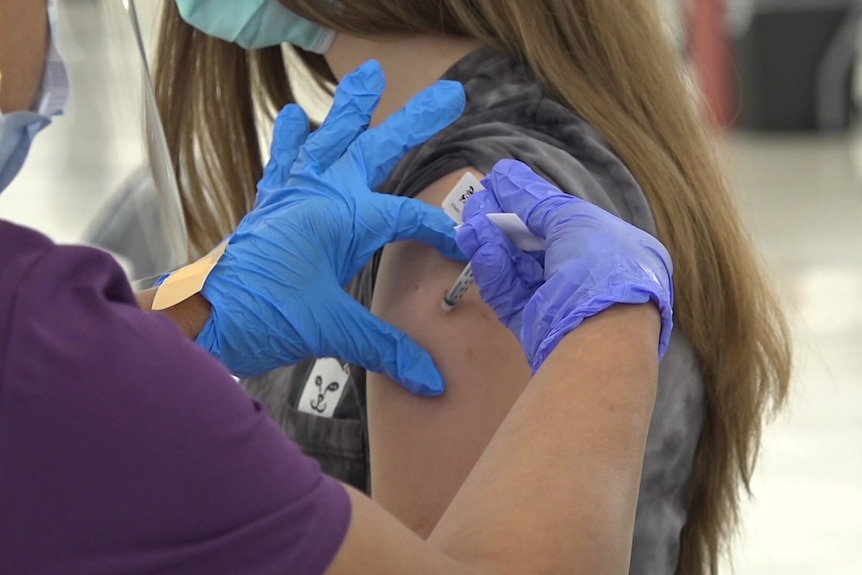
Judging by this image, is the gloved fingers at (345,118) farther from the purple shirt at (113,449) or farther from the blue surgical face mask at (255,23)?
the purple shirt at (113,449)

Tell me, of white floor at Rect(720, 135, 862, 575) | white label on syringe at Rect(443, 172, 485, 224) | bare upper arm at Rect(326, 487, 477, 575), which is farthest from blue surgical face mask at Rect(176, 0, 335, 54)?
bare upper arm at Rect(326, 487, 477, 575)

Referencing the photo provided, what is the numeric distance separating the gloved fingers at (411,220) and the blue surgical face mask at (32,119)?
28cm

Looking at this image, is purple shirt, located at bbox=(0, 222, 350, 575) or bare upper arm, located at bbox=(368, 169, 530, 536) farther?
bare upper arm, located at bbox=(368, 169, 530, 536)

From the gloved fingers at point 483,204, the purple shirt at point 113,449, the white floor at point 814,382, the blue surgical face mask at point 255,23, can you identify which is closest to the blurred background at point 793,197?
the white floor at point 814,382

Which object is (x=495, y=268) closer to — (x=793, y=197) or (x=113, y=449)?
(x=113, y=449)

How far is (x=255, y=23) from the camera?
1.27 m

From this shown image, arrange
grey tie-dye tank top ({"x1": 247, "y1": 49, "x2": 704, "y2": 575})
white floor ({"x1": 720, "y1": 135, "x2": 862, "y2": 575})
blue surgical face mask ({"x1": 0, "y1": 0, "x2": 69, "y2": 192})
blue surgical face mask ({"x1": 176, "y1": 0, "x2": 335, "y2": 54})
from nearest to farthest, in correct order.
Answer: blue surgical face mask ({"x1": 0, "y1": 0, "x2": 69, "y2": 192}), grey tie-dye tank top ({"x1": 247, "y1": 49, "x2": 704, "y2": 575}), blue surgical face mask ({"x1": 176, "y1": 0, "x2": 335, "y2": 54}), white floor ({"x1": 720, "y1": 135, "x2": 862, "y2": 575})

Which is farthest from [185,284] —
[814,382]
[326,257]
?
[814,382]

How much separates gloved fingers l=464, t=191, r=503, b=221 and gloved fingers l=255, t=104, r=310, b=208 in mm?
208

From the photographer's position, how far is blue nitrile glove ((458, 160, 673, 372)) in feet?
2.86

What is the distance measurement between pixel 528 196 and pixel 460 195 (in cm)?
11

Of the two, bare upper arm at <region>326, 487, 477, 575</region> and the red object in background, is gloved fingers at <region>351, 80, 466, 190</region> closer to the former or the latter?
bare upper arm at <region>326, 487, 477, 575</region>

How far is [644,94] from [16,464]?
755 millimetres

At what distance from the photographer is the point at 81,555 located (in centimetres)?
65
